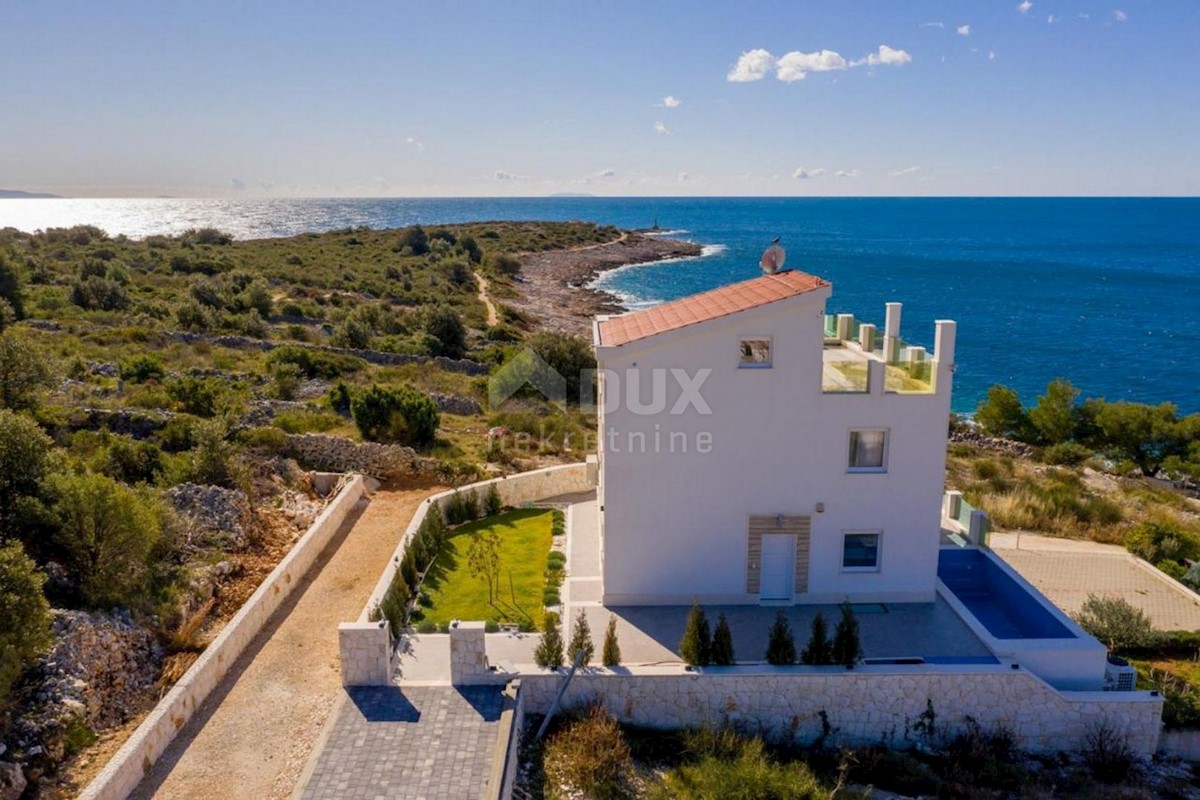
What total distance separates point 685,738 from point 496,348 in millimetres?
35457

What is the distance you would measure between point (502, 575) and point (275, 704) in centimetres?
539

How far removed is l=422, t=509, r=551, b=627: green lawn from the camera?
50.3ft

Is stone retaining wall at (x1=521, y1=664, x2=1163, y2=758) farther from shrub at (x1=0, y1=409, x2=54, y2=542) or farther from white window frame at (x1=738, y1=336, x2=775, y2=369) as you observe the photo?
shrub at (x1=0, y1=409, x2=54, y2=542)

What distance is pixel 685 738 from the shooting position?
40.2 ft

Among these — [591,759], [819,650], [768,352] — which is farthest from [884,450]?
[591,759]

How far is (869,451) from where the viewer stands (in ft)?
49.6

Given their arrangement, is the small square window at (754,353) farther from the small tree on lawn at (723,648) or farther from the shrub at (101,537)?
the shrub at (101,537)

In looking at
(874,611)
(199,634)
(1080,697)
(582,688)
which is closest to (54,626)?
(199,634)

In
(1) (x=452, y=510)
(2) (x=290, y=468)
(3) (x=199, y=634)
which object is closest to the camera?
(3) (x=199, y=634)

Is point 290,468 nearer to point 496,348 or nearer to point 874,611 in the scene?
point 874,611

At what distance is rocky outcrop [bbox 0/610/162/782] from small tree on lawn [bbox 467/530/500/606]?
597 cm

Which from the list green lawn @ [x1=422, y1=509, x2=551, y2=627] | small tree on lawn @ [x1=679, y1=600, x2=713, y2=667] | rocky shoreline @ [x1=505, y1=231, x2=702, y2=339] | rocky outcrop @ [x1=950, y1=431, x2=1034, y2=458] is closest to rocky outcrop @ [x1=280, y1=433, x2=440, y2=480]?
green lawn @ [x1=422, y1=509, x2=551, y2=627]

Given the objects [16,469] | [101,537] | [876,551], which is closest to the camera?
[101,537]

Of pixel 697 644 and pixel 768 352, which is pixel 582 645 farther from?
pixel 768 352
